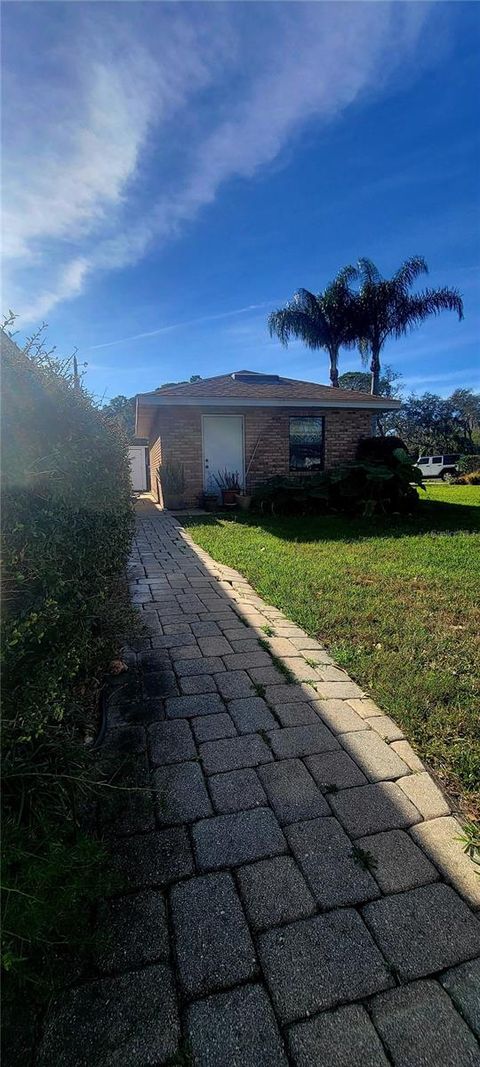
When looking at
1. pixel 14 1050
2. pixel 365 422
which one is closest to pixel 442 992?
pixel 14 1050

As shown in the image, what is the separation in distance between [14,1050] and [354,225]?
11.1m

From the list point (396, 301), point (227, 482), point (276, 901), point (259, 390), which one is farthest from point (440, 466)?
point (276, 901)

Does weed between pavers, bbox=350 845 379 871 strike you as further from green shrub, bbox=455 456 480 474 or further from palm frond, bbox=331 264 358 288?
green shrub, bbox=455 456 480 474

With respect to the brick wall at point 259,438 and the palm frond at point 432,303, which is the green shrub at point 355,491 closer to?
the brick wall at point 259,438

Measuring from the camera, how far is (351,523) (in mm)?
8281

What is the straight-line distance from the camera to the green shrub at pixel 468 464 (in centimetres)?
2472

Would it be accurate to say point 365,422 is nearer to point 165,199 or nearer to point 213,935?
point 165,199

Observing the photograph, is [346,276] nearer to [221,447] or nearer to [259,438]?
[259,438]

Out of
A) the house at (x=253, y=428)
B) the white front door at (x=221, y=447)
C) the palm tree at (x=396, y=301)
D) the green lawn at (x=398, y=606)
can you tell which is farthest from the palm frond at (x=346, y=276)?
the green lawn at (x=398, y=606)

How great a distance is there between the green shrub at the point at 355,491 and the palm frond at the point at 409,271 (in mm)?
12484

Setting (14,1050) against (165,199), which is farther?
(165,199)

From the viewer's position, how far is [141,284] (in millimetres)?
8109

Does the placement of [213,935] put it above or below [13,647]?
below

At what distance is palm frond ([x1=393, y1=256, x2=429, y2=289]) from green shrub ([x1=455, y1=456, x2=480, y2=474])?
11.5 meters
